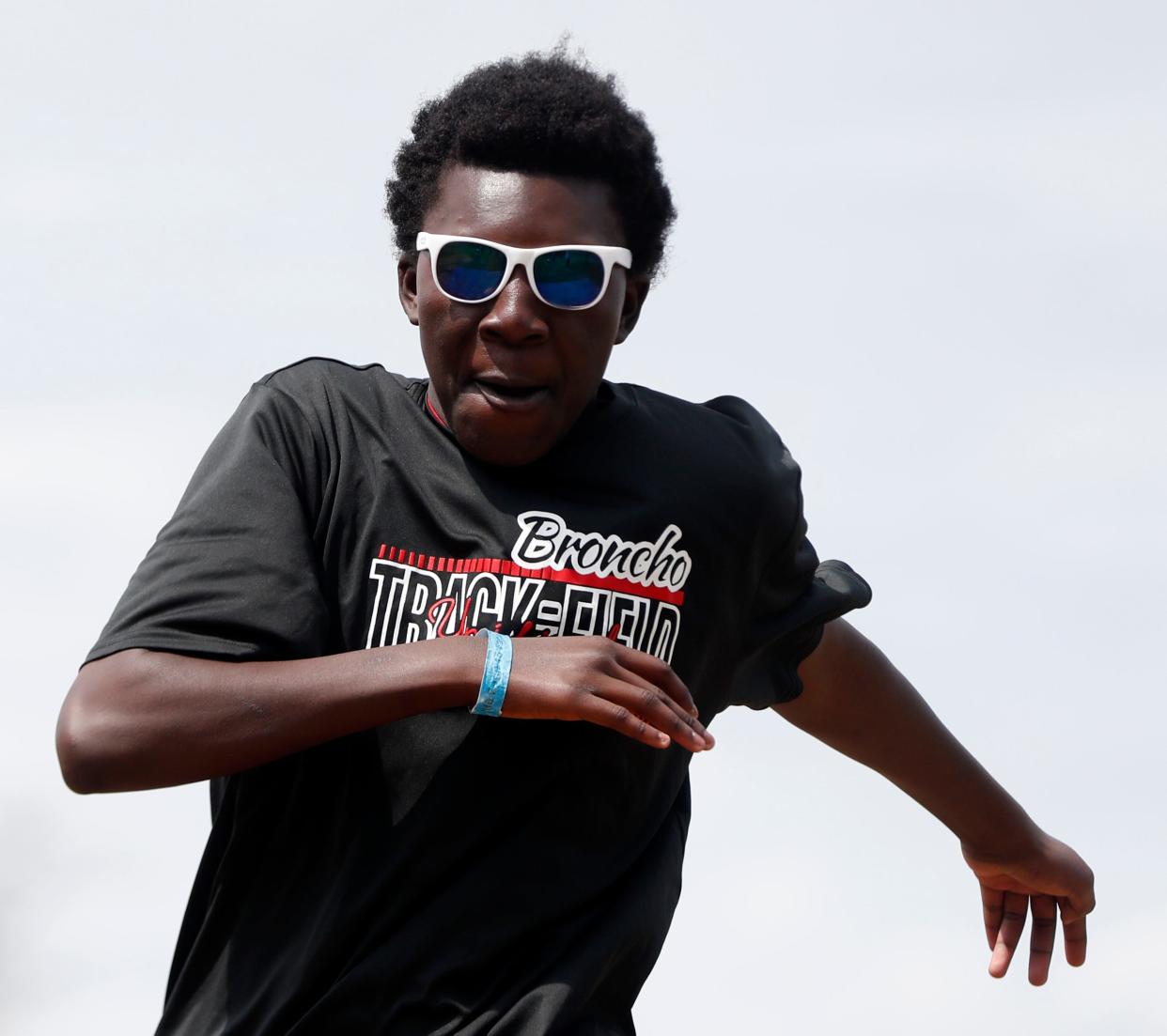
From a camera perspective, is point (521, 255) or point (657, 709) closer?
point (657, 709)

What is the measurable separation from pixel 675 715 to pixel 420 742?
574 millimetres

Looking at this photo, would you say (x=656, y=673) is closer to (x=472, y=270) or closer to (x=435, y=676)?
(x=435, y=676)

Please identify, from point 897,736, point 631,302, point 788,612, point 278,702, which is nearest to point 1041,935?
point 897,736

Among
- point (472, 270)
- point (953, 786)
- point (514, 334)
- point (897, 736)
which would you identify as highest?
point (472, 270)

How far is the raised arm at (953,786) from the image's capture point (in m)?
5.45

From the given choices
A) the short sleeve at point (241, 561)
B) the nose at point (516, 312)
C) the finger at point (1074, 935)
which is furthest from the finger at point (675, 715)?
the finger at point (1074, 935)

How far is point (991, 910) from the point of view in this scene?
597 centimetres

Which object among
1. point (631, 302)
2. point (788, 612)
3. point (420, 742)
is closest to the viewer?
point (420, 742)

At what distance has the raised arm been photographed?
5449 mm

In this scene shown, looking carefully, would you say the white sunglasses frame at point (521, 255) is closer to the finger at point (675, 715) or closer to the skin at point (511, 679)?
the skin at point (511, 679)

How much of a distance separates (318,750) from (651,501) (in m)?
0.84

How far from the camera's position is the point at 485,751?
14.3 ft

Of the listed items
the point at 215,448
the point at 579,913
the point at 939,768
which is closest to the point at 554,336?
the point at 215,448

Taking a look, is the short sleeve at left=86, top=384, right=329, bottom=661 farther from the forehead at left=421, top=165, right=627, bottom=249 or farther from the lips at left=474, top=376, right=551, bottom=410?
the forehead at left=421, top=165, right=627, bottom=249
